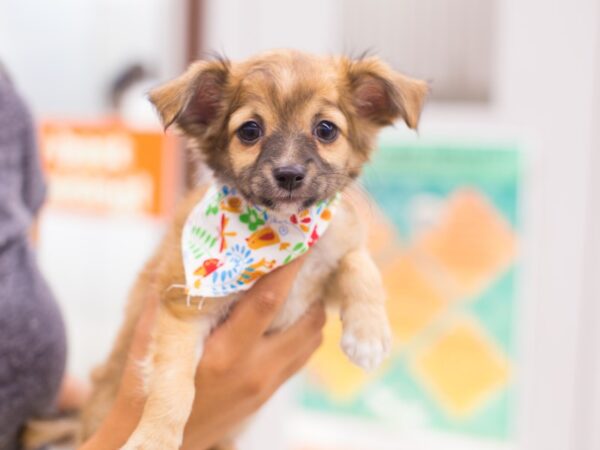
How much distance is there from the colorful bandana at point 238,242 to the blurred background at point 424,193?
37.9 inches

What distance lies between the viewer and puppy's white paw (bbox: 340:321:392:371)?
1070mm

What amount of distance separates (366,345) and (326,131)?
35cm

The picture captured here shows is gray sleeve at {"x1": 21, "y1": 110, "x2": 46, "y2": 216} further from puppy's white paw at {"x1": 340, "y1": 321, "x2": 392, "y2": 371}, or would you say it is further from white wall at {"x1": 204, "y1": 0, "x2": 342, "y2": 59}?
white wall at {"x1": 204, "y1": 0, "x2": 342, "y2": 59}

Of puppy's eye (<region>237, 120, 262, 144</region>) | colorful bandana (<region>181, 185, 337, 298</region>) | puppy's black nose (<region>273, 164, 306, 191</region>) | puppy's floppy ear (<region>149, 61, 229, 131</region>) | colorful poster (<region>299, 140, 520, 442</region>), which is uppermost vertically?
puppy's floppy ear (<region>149, 61, 229, 131</region>)

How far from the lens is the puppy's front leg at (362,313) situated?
1.07 metres

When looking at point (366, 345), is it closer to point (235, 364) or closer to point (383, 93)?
point (235, 364)

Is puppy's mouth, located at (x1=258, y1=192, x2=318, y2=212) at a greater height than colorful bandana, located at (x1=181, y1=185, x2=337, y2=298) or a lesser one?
greater

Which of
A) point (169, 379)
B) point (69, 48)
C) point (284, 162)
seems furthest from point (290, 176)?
point (69, 48)

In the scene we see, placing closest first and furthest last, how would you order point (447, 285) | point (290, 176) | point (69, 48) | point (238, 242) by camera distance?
point (290, 176), point (238, 242), point (447, 285), point (69, 48)

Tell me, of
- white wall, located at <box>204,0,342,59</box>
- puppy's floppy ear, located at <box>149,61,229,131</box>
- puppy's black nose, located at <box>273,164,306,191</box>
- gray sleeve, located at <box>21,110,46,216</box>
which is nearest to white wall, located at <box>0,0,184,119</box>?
white wall, located at <box>204,0,342,59</box>

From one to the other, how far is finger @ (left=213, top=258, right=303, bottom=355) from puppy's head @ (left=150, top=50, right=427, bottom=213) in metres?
0.12

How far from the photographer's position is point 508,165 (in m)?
2.11

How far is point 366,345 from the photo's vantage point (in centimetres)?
107

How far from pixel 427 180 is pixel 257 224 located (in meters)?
1.27
